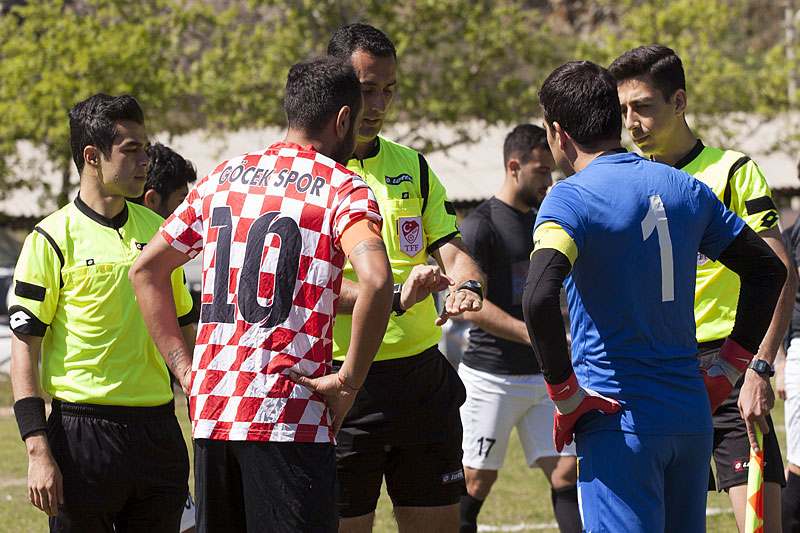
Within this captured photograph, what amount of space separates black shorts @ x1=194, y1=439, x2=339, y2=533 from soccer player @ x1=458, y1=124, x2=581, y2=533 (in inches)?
118

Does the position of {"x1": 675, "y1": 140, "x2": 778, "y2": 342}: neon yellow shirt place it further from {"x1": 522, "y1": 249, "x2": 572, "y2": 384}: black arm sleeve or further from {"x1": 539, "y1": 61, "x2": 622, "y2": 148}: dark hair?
{"x1": 522, "y1": 249, "x2": 572, "y2": 384}: black arm sleeve

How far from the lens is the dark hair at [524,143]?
6258 millimetres

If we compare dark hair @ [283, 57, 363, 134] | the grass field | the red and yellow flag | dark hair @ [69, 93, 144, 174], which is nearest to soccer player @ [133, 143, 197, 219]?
dark hair @ [69, 93, 144, 174]

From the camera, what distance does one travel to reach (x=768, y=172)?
84.9 feet

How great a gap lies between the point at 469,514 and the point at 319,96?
347 cm

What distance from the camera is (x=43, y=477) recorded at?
12.0 feet

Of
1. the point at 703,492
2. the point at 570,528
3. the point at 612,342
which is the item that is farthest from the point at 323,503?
the point at 570,528

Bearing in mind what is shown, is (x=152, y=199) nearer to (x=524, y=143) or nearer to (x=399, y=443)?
(x=399, y=443)

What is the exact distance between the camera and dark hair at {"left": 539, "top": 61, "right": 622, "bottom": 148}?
126 inches

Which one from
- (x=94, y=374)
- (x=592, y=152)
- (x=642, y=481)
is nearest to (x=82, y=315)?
(x=94, y=374)

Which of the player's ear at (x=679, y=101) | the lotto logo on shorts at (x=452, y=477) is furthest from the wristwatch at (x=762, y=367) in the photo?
the lotto logo on shorts at (x=452, y=477)

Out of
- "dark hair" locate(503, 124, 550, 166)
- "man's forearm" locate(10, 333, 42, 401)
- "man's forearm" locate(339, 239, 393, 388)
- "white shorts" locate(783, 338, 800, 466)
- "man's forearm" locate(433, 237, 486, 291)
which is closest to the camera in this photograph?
"man's forearm" locate(339, 239, 393, 388)

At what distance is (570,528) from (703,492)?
2499 mm

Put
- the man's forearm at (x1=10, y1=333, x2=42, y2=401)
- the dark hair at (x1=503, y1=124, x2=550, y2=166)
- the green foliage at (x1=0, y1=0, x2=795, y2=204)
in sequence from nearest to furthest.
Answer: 1. the man's forearm at (x1=10, y1=333, x2=42, y2=401)
2. the dark hair at (x1=503, y1=124, x2=550, y2=166)
3. the green foliage at (x1=0, y1=0, x2=795, y2=204)
